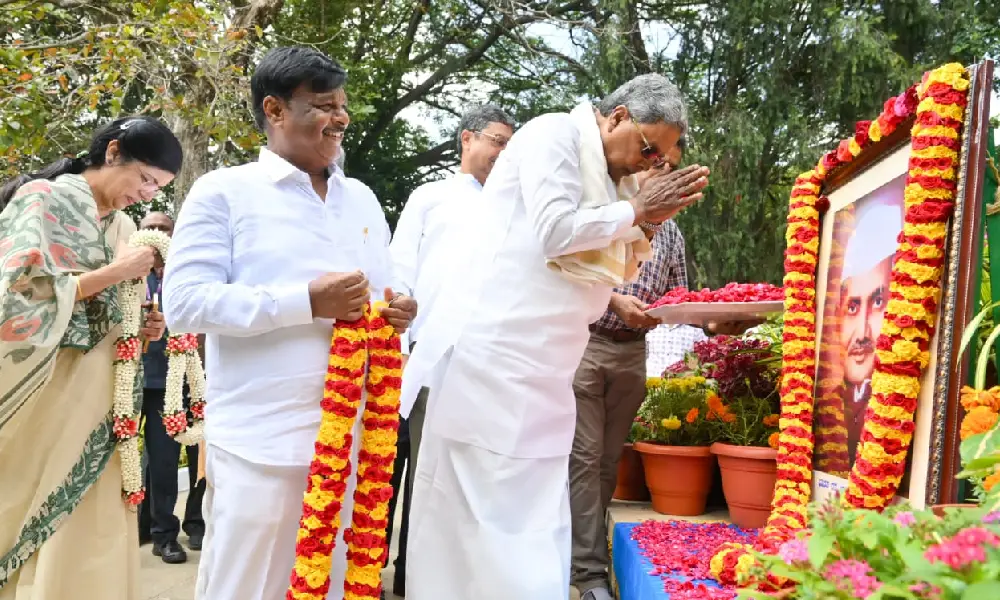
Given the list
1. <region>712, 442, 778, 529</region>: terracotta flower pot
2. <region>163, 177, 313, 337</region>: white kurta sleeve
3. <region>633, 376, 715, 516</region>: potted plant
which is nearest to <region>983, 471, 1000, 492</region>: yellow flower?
<region>712, 442, 778, 529</region>: terracotta flower pot

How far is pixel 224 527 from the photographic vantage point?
83.4 inches

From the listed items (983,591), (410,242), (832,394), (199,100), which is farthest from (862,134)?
(199,100)

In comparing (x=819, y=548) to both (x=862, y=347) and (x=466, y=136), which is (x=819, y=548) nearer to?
(x=862, y=347)

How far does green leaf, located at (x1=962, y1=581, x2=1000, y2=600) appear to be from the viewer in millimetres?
805

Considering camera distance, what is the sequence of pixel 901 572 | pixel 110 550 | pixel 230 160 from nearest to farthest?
1. pixel 901 572
2. pixel 110 550
3. pixel 230 160

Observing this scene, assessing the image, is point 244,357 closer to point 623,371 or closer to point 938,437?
point 938,437

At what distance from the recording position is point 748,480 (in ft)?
9.95

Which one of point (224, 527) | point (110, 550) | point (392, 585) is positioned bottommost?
point (392, 585)

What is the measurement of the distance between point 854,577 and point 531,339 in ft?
5.26

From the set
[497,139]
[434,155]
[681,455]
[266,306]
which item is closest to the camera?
[266,306]

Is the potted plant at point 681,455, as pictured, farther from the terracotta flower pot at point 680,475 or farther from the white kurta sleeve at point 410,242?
the white kurta sleeve at point 410,242

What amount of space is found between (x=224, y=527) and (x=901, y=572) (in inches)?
65.9

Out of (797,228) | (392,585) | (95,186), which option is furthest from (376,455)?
(392,585)

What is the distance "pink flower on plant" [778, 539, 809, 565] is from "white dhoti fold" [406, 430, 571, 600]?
4.60 feet
